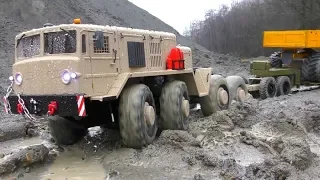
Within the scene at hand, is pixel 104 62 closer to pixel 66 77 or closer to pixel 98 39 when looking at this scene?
pixel 98 39

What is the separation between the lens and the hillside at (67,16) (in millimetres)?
18641

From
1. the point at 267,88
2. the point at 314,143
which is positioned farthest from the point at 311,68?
the point at 314,143

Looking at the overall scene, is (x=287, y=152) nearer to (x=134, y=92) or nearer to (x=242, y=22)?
(x=134, y=92)

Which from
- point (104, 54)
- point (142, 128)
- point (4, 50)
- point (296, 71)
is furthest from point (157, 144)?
point (4, 50)

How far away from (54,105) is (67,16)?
53.2 ft

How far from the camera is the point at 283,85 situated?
554 inches

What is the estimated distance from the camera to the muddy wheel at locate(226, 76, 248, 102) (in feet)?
36.3

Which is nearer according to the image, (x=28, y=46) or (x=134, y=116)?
(x=134, y=116)

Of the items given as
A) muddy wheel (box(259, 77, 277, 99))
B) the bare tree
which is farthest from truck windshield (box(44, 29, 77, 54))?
the bare tree

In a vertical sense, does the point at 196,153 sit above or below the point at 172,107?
below

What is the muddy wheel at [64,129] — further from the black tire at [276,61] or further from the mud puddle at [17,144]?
the black tire at [276,61]

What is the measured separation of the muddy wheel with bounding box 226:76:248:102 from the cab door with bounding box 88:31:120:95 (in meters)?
4.70

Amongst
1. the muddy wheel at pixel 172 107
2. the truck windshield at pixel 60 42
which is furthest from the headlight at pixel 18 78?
the muddy wheel at pixel 172 107

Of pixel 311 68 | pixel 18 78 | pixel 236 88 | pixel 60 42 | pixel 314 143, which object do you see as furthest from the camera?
pixel 311 68
